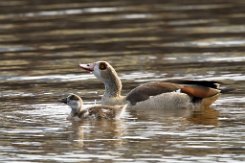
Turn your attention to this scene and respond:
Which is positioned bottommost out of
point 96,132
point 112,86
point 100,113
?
point 96,132

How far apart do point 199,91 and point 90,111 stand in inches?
66.3

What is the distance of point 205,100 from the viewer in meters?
16.9

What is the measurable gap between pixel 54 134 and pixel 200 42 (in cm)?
941

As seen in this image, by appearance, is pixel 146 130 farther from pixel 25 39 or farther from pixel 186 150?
pixel 25 39

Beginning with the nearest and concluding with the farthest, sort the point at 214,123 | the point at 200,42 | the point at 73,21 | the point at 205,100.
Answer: the point at 214,123 < the point at 205,100 < the point at 200,42 < the point at 73,21

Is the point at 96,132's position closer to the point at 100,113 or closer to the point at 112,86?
the point at 100,113

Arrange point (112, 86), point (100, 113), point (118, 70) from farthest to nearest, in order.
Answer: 1. point (118, 70)
2. point (112, 86)
3. point (100, 113)

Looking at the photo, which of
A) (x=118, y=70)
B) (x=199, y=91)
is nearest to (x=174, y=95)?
(x=199, y=91)

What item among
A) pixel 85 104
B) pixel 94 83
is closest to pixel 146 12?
pixel 94 83

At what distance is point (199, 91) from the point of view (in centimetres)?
1686

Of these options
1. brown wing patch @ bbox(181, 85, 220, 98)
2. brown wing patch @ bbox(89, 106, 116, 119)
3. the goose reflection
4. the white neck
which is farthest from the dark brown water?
the white neck

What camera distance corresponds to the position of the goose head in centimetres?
1772

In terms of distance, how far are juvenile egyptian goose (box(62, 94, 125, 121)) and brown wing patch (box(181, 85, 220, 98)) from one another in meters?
1.12

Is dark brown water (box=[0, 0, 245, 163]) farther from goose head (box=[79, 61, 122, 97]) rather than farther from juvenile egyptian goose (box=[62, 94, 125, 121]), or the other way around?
goose head (box=[79, 61, 122, 97])
